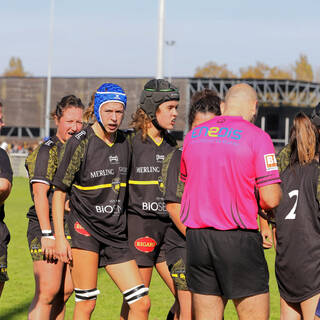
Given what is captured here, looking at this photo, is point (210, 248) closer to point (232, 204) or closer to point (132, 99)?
point (232, 204)

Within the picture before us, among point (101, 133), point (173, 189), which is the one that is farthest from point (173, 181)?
point (101, 133)

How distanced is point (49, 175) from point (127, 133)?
2.55 feet

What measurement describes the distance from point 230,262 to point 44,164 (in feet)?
7.44

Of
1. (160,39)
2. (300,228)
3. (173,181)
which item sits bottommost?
(300,228)

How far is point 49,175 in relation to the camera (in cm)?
595

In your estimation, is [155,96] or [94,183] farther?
[155,96]

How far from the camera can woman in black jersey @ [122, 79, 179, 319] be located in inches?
235

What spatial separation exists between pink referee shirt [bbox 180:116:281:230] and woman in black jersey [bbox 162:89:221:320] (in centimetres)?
76

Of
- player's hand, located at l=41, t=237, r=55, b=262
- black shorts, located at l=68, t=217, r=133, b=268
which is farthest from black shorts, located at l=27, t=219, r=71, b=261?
black shorts, located at l=68, t=217, r=133, b=268

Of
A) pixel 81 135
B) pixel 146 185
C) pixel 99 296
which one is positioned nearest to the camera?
pixel 81 135

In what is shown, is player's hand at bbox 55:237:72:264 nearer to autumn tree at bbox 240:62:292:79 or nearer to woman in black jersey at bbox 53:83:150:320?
woman in black jersey at bbox 53:83:150:320

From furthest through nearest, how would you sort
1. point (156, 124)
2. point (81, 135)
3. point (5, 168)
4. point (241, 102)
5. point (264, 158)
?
1. point (156, 124)
2. point (81, 135)
3. point (5, 168)
4. point (241, 102)
5. point (264, 158)

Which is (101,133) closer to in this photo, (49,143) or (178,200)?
(49,143)

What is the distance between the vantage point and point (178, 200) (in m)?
5.27
